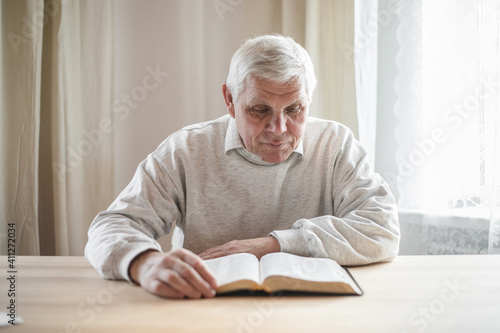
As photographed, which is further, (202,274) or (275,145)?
(275,145)

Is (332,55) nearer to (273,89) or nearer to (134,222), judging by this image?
(273,89)

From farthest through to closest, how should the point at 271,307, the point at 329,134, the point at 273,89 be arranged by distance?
the point at 329,134, the point at 273,89, the point at 271,307

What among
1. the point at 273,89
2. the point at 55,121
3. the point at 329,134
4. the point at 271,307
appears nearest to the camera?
the point at 271,307

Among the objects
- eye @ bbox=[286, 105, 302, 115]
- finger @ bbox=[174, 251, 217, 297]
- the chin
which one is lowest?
finger @ bbox=[174, 251, 217, 297]

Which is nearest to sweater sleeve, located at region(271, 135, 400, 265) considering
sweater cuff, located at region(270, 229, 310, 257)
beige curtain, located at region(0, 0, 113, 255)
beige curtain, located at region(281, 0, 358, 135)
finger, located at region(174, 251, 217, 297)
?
sweater cuff, located at region(270, 229, 310, 257)

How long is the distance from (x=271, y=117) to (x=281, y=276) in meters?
0.63

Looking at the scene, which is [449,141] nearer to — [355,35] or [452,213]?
[452,213]

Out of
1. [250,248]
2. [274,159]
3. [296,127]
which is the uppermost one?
[296,127]

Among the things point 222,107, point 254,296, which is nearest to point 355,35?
point 222,107

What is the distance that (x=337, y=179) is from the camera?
1586mm

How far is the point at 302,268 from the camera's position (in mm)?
1066

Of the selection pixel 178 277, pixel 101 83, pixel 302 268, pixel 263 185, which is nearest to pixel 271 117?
pixel 263 185

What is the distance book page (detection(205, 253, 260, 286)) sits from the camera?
38.3 inches

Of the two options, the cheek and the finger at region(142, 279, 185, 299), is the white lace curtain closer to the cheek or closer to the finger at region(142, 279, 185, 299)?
the cheek
